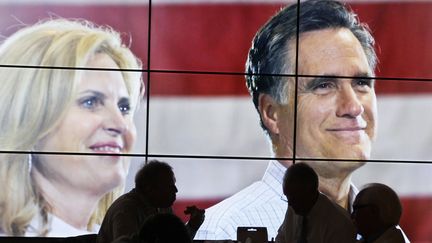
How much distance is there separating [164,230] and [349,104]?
2.88 metres

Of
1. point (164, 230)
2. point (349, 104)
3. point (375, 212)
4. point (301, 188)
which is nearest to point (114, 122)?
point (349, 104)

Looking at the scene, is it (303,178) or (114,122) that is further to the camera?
(114,122)

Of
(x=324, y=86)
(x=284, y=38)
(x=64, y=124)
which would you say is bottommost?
(x=64, y=124)

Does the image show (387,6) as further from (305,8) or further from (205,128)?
(205,128)

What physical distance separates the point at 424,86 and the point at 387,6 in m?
0.49

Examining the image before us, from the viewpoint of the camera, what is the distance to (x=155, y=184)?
313 cm

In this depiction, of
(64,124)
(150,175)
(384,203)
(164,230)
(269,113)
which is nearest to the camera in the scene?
(164,230)

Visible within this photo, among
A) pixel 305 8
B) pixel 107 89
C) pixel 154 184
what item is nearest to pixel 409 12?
pixel 305 8

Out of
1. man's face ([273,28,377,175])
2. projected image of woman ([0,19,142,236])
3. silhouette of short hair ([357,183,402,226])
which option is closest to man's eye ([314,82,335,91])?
man's face ([273,28,377,175])

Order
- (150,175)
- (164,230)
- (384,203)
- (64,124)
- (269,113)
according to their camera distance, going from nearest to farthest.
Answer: (164,230), (384,203), (150,175), (64,124), (269,113)

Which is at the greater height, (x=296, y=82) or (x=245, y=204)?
(x=296, y=82)

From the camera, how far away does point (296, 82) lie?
4965 mm

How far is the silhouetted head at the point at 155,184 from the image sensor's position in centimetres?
312

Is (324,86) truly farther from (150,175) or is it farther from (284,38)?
(150,175)
